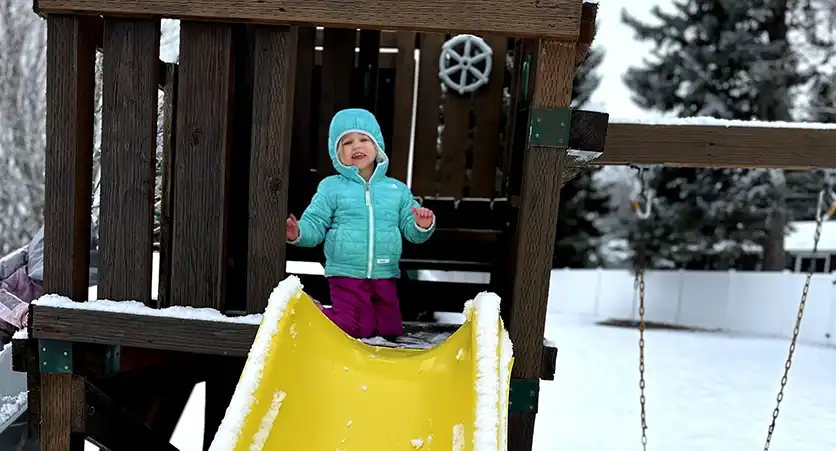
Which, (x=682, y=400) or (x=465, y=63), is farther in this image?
(x=682, y=400)

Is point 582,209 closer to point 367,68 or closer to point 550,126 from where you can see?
point 367,68

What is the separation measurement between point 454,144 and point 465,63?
0.53 meters

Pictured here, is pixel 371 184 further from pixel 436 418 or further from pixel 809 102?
pixel 809 102

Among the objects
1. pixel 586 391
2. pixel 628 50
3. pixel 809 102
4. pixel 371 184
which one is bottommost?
pixel 586 391

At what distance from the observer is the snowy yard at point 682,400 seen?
5.52 m

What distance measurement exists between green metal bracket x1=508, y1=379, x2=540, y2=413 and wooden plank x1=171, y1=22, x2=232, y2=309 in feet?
3.22

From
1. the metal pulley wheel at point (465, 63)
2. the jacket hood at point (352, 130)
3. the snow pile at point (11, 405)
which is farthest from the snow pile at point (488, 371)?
the metal pulley wheel at point (465, 63)

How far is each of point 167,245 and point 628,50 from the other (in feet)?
49.4

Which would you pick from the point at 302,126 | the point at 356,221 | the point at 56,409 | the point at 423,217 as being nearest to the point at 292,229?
the point at 356,221

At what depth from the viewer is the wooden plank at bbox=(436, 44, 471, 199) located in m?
4.43

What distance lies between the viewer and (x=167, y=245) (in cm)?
230

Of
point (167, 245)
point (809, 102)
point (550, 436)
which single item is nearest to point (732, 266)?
point (809, 102)

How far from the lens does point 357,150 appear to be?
2.30m

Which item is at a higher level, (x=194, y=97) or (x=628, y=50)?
(x=628, y=50)
